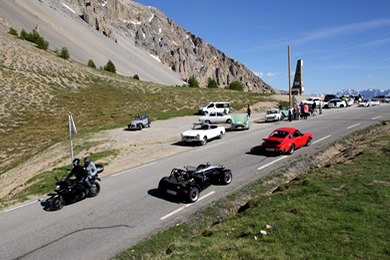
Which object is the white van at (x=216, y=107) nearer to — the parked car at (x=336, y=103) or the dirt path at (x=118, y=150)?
the dirt path at (x=118, y=150)

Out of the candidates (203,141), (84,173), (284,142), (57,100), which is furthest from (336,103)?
(84,173)

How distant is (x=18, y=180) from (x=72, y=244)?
12.0 metres

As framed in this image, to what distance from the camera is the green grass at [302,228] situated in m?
6.71

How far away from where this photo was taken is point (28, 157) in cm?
2403

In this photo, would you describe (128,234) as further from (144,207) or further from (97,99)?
(97,99)

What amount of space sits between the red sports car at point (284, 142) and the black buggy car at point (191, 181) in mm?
5082

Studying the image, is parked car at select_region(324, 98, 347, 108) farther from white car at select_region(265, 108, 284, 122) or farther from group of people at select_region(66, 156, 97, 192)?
group of people at select_region(66, 156, 97, 192)

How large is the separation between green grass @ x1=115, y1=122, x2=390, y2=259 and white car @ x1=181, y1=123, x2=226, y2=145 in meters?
10.9

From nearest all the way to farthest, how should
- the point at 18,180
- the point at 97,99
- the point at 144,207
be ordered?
the point at 144,207 → the point at 18,180 → the point at 97,99

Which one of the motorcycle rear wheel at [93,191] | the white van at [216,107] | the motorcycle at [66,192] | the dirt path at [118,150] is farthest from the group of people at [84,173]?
the white van at [216,107]

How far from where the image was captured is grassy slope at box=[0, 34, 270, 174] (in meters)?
30.3

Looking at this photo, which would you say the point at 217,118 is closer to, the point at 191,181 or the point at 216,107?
the point at 216,107

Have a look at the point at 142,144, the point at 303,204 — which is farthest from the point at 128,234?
the point at 142,144

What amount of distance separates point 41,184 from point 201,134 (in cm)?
1113
